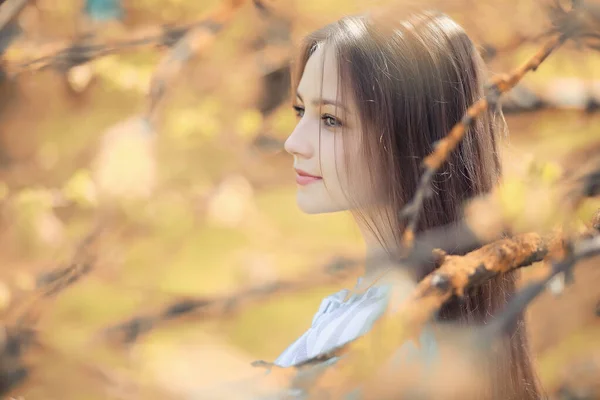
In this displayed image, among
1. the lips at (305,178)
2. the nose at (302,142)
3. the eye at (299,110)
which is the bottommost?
the lips at (305,178)

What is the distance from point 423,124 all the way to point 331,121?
11cm

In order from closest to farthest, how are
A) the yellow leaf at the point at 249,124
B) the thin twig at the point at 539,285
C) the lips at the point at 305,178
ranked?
the thin twig at the point at 539,285, the lips at the point at 305,178, the yellow leaf at the point at 249,124

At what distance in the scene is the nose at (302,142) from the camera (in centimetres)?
69

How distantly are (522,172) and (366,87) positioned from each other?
0.81ft

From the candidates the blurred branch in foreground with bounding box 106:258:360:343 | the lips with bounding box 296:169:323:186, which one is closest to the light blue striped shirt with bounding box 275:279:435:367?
the lips with bounding box 296:169:323:186

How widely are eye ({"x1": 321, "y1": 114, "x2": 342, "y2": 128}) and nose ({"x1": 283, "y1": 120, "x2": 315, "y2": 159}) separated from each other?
2cm

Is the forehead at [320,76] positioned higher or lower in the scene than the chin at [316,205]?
higher

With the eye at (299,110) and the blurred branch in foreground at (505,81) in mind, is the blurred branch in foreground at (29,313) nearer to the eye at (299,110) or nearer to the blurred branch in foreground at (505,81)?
the eye at (299,110)

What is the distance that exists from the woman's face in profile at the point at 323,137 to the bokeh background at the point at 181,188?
332 mm

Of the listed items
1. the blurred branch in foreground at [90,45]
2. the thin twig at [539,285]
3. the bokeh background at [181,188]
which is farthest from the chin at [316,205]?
the blurred branch in foreground at [90,45]

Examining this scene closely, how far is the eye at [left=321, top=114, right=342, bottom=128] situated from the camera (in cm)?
68

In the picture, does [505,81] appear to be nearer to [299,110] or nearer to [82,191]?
[299,110]

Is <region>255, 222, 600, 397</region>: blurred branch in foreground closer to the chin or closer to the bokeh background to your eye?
the chin

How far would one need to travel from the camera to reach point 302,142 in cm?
69
